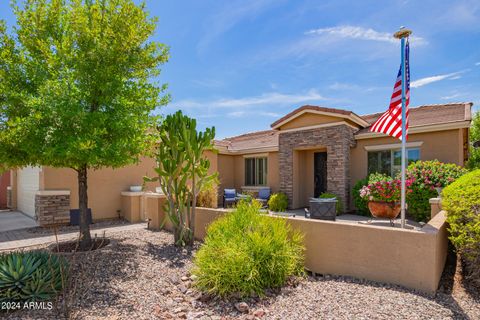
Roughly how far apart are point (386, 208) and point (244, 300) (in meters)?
4.87

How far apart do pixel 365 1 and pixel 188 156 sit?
7.05 meters

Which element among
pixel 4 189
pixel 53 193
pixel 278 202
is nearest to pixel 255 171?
pixel 278 202

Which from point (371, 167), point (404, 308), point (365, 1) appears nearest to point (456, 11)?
point (365, 1)

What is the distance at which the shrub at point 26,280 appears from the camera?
4105 mm

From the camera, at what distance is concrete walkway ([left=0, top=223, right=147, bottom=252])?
7.55 meters

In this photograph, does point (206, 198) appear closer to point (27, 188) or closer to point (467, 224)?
point (467, 224)

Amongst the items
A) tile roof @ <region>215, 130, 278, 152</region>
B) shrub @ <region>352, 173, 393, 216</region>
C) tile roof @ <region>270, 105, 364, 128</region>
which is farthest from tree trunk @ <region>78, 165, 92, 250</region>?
shrub @ <region>352, 173, 393, 216</region>

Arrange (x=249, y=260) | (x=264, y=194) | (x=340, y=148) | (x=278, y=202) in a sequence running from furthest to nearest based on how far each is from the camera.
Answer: (x=264, y=194)
(x=278, y=202)
(x=340, y=148)
(x=249, y=260)

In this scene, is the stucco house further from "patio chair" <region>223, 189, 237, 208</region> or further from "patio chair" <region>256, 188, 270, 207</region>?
"patio chair" <region>223, 189, 237, 208</region>

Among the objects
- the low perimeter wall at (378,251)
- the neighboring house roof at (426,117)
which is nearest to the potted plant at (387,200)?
the low perimeter wall at (378,251)

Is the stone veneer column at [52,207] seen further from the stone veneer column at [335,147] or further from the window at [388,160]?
the window at [388,160]

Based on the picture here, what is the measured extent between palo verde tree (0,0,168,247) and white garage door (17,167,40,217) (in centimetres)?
595

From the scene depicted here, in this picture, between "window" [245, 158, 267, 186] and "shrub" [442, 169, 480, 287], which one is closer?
"shrub" [442, 169, 480, 287]

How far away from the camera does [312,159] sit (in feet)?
46.9
